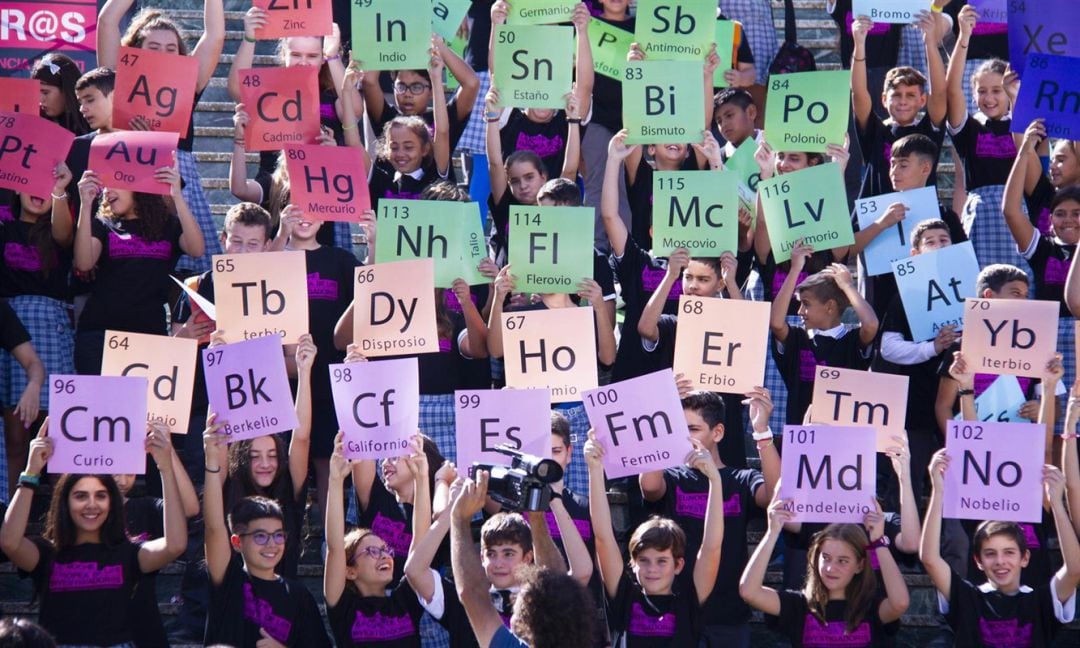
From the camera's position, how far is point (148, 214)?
9078 millimetres

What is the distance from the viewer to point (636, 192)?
1002 centimetres

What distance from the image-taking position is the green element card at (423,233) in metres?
8.77

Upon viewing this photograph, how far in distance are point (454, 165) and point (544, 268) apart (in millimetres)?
2612

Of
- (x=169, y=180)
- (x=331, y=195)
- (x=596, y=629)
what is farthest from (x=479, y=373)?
(x=596, y=629)

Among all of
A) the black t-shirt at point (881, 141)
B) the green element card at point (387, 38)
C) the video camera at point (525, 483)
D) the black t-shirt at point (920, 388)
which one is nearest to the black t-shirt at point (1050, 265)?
the black t-shirt at point (881, 141)

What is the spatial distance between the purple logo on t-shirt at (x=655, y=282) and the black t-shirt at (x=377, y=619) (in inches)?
95.5

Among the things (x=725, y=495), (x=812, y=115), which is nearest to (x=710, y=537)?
(x=725, y=495)

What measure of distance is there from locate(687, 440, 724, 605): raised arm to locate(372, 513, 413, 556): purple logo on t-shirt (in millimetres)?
1270

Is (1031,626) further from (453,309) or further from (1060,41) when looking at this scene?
(1060,41)

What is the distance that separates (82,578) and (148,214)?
221cm

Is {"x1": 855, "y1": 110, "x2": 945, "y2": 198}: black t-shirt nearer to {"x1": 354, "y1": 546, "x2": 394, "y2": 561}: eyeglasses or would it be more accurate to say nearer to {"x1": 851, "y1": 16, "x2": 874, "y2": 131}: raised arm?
{"x1": 851, "y1": 16, "x2": 874, "y2": 131}: raised arm

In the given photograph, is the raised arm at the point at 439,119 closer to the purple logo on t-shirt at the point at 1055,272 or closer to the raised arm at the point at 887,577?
the purple logo on t-shirt at the point at 1055,272

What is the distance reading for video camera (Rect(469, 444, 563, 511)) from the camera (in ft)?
20.3

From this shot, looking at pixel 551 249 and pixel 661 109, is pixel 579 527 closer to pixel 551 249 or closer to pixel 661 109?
pixel 551 249
